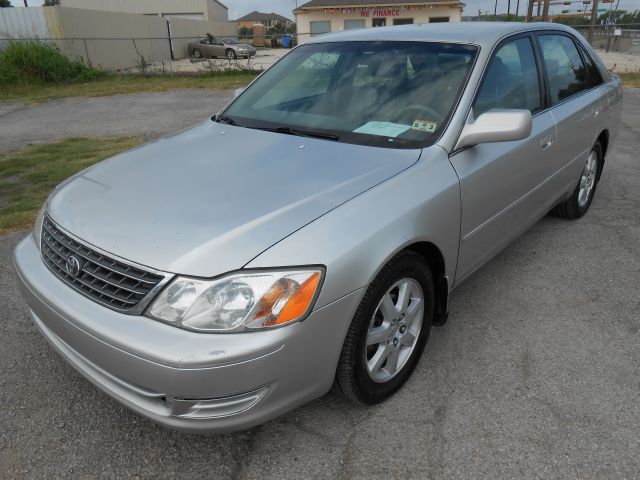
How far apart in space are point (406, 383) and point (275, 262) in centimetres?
113

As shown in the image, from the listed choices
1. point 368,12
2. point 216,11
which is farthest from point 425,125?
point 216,11

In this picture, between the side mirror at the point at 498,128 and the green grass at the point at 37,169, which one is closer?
the side mirror at the point at 498,128

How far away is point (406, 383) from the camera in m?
2.62

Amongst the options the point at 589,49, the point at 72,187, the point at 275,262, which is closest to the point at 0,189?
the point at 72,187

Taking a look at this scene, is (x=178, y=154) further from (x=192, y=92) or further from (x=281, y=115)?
(x=192, y=92)

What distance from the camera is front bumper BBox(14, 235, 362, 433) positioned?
1787 millimetres

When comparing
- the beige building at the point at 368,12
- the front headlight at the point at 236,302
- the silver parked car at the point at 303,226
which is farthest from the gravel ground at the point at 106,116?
the beige building at the point at 368,12

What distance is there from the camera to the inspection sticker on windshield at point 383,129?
274 cm

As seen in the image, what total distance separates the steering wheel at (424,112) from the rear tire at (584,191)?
2170mm

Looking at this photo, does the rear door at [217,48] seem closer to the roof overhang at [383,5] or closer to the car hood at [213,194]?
the roof overhang at [383,5]

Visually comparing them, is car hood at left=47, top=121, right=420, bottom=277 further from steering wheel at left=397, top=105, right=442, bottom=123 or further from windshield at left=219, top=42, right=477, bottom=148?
steering wheel at left=397, top=105, right=442, bottom=123

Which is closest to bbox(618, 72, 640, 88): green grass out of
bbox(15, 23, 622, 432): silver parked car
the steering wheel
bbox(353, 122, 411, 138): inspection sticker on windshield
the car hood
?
bbox(15, 23, 622, 432): silver parked car

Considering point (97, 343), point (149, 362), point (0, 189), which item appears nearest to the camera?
point (149, 362)

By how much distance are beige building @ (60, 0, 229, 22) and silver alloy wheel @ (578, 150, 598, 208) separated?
155 feet
